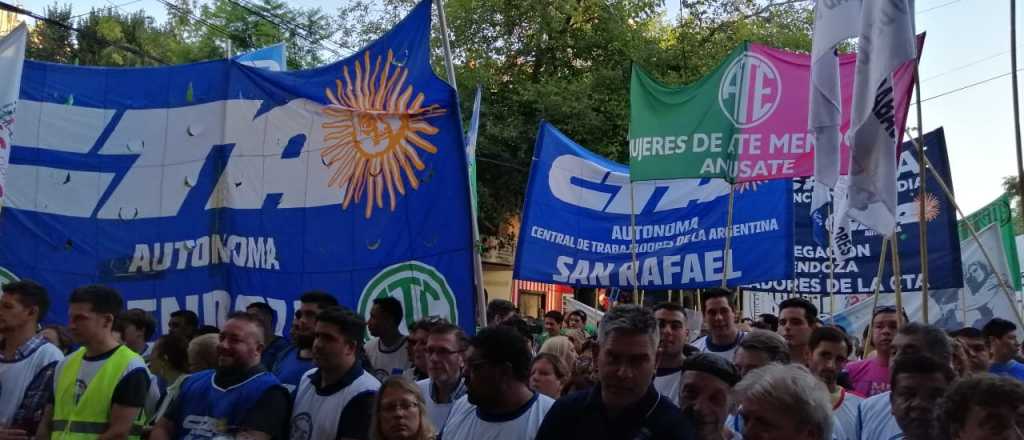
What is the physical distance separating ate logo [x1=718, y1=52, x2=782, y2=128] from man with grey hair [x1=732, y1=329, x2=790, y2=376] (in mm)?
5155

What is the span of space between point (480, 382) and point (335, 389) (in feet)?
2.90

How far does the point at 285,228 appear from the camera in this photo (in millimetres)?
7805

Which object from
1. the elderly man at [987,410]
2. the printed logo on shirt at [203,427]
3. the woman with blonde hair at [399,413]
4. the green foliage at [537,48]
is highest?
the green foliage at [537,48]

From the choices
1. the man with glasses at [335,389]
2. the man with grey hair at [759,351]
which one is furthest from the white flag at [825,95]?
the man with glasses at [335,389]

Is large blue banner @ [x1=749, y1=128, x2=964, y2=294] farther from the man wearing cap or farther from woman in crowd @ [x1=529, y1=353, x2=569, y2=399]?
the man wearing cap

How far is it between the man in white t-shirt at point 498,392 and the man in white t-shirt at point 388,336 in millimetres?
2378

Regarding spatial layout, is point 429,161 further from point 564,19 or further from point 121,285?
point 564,19

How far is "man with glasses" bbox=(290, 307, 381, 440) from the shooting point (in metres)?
4.84

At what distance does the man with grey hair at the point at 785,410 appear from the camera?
299cm

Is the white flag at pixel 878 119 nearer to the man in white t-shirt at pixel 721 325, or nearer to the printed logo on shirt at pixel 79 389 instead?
the man in white t-shirt at pixel 721 325

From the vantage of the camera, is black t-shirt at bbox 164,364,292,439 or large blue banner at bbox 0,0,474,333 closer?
black t-shirt at bbox 164,364,292,439

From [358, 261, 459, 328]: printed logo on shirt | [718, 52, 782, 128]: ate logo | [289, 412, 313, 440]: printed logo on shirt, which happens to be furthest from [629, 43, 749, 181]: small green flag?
[289, 412, 313, 440]: printed logo on shirt

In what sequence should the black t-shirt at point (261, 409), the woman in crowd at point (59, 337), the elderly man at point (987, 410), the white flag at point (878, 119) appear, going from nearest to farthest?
the elderly man at point (987, 410)
the black t-shirt at point (261, 409)
the white flag at point (878, 119)
the woman in crowd at point (59, 337)

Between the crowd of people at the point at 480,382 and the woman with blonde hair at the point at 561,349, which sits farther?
the woman with blonde hair at the point at 561,349
